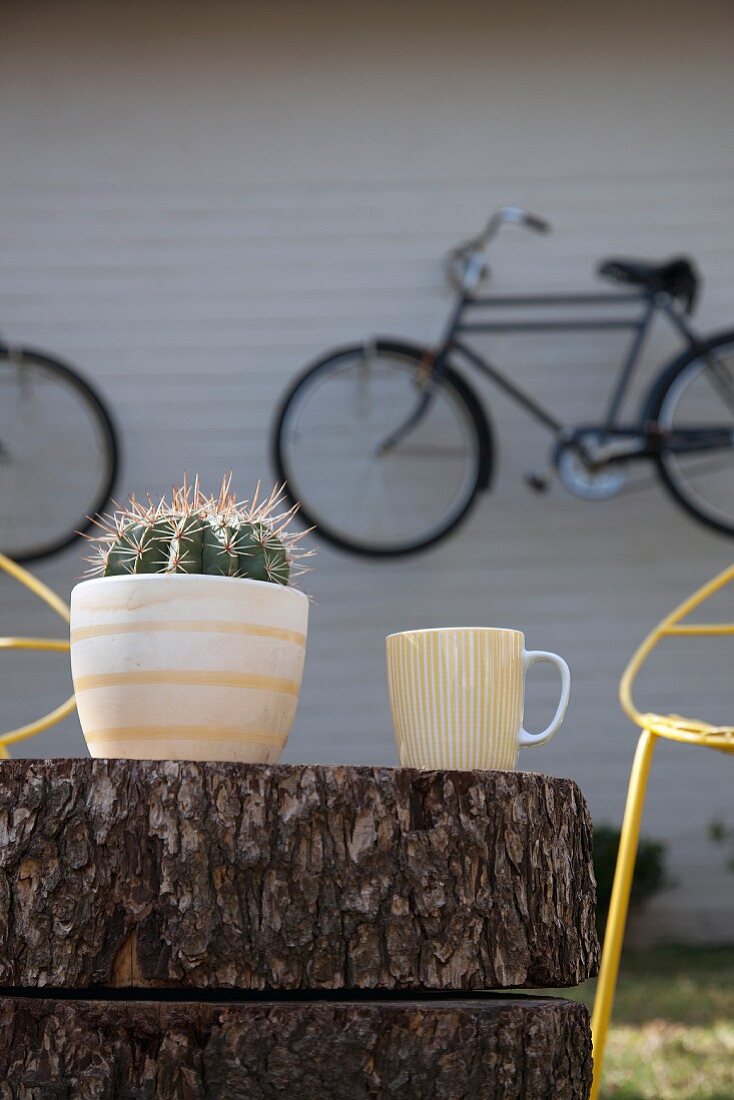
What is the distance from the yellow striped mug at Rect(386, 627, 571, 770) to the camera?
42.6 inches

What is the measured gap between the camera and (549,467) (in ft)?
14.8

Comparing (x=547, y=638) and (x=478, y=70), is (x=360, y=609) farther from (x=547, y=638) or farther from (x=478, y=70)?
(x=478, y=70)

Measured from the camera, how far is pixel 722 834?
4.33 m

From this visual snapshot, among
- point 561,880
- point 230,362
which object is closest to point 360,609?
point 230,362

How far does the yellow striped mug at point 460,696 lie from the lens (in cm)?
108

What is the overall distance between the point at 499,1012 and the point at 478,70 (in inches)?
165

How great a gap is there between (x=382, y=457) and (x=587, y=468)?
70cm

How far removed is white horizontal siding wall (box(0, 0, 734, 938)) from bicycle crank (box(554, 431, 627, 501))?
32 cm

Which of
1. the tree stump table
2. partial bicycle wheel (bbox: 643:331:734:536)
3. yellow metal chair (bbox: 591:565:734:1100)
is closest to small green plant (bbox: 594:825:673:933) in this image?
partial bicycle wheel (bbox: 643:331:734:536)

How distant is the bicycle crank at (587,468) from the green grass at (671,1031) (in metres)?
1.47

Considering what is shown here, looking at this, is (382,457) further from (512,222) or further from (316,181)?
(316,181)

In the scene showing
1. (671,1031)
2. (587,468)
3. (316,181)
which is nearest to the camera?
(671,1031)

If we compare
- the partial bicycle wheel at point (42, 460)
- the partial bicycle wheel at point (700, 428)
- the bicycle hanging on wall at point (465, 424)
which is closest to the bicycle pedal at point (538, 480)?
the bicycle hanging on wall at point (465, 424)

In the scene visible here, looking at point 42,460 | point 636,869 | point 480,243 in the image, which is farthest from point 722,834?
point 42,460
